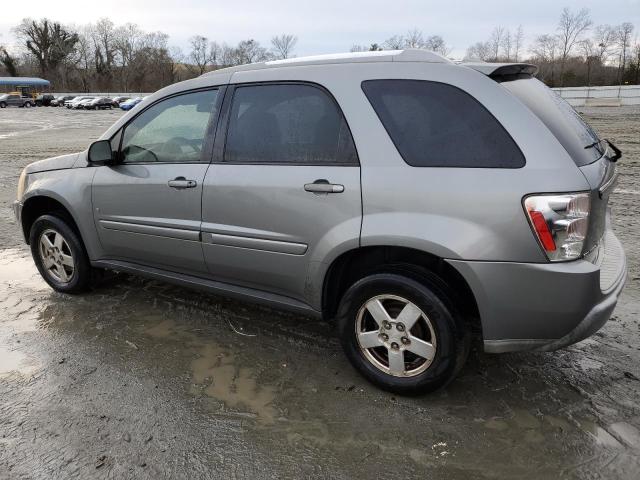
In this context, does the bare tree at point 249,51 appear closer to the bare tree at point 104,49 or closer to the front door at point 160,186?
the bare tree at point 104,49

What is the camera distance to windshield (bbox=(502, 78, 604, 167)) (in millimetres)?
2705

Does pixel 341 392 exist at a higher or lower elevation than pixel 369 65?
lower

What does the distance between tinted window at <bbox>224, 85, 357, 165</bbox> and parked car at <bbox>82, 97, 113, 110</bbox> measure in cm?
6018

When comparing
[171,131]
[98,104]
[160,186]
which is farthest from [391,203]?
[98,104]

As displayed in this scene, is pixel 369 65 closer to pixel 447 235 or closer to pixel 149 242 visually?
pixel 447 235

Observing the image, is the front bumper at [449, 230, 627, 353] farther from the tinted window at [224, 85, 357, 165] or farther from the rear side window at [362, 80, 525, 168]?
the tinted window at [224, 85, 357, 165]

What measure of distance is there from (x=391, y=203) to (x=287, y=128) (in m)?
0.90

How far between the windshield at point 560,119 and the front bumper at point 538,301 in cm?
56

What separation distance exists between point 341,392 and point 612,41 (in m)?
90.1

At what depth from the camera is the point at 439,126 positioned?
9.24 ft

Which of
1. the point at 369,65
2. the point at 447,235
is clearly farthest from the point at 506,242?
the point at 369,65

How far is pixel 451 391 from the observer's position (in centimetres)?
310

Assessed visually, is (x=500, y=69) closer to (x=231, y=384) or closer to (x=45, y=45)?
(x=231, y=384)

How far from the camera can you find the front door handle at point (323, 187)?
298 centimetres
